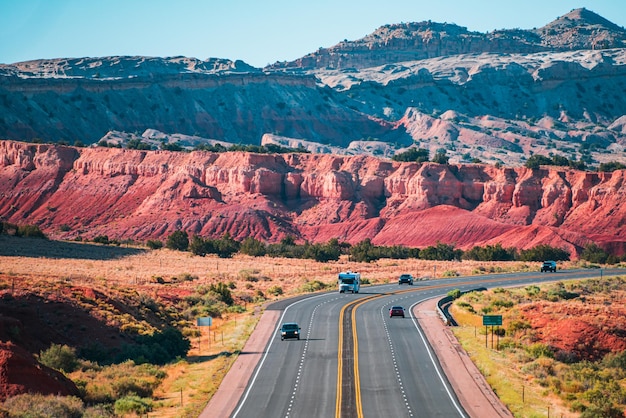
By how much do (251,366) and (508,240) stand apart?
87.0m

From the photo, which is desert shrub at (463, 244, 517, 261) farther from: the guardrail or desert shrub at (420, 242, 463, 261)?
the guardrail

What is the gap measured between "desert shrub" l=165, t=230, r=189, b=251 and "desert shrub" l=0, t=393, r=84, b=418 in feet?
295

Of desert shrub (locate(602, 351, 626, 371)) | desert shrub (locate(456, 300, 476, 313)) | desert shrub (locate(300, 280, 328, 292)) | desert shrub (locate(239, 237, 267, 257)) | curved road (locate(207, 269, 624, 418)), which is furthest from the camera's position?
desert shrub (locate(239, 237, 267, 257))

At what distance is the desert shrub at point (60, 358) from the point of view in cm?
4612

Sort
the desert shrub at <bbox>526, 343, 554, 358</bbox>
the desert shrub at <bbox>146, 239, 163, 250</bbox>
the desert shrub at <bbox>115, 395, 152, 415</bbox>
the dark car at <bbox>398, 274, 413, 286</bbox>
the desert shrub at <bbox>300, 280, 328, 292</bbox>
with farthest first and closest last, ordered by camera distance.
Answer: the desert shrub at <bbox>146, 239, 163, 250</bbox> < the dark car at <bbox>398, 274, 413, 286</bbox> < the desert shrub at <bbox>300, 280, 328, 292</bbox> < the desert shrub at <bbox>526, 343, 554, 358</bbox> < the desert shrub at <bbox>115, 395, 152, 415</bbox>

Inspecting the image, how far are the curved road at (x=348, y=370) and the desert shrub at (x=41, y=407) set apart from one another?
6117 millimetres

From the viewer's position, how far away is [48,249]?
112 m

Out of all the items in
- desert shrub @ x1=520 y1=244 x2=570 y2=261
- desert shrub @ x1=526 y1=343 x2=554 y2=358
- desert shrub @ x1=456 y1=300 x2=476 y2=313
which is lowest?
desert shrub @ x1=526 y1=343 x2=554 y2=358

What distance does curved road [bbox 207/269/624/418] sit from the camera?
1548 inches

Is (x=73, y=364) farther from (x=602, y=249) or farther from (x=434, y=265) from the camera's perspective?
(x=602, y=249)

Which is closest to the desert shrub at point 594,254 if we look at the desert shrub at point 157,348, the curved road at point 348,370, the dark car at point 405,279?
→ the dark car at point 405,279

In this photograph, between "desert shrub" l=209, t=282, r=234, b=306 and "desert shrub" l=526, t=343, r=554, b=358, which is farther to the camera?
"desert shrub" l=209, t=282, r=234, b=306

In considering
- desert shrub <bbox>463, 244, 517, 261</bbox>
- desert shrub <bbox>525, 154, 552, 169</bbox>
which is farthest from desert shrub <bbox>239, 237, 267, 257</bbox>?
desert shrub <bbox>525, 154, 552, 169</bbox>

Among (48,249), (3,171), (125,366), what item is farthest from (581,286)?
(3,171)
